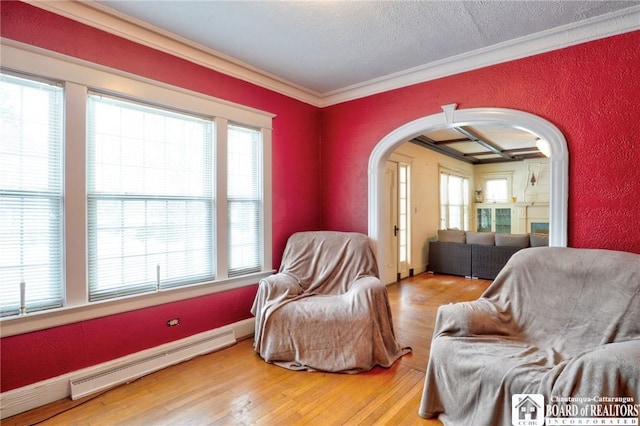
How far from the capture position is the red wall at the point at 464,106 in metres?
2.20

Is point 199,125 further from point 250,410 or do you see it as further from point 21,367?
point 250,410

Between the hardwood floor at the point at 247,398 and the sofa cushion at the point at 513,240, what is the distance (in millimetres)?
3919

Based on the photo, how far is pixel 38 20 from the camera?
2152 mm

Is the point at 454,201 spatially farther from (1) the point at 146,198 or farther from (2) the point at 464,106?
(1) the point at 146,198

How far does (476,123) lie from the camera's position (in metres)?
3.09

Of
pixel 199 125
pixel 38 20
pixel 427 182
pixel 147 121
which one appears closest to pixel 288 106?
pixel 199 125

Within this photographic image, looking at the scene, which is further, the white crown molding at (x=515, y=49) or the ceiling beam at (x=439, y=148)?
the ceiling beam at (x=439, y=148)

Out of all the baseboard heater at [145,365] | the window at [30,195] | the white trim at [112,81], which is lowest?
the baseboard heater at [145,365]

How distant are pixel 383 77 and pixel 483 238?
4.11 metres

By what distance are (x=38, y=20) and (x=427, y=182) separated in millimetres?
6470

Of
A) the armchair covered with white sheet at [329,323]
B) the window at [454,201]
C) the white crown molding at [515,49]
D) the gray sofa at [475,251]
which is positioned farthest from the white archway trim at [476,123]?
the window at [454,201]

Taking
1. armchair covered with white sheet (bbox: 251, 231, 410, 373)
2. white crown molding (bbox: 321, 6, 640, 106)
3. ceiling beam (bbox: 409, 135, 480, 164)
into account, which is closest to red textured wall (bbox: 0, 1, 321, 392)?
armchair covered with white sheet (bbox: 251, 231, 410, 373)

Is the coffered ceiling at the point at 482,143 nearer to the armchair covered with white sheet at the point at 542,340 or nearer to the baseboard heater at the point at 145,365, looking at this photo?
the armchair covered with white sheet at the point at 542,340

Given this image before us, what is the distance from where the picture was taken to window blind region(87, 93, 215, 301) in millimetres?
2467
